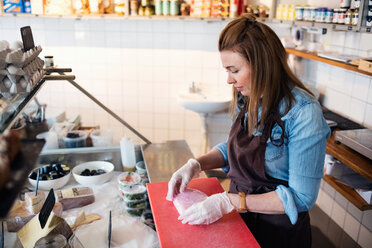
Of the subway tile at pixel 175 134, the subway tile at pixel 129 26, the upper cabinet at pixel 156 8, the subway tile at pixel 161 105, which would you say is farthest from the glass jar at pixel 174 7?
the subway tile at pixel 175 134

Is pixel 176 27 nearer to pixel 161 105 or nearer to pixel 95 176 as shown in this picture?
pixel 161 105

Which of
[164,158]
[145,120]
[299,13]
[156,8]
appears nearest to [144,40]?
[156,8]

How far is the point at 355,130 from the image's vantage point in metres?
2.77

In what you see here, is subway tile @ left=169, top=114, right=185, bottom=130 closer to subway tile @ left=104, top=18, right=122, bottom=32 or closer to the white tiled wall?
the white tiled wall

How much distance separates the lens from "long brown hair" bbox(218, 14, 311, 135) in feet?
4.86

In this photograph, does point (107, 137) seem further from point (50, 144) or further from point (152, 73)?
point (152, 73)

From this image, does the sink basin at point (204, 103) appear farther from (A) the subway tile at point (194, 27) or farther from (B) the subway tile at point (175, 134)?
(A) the subway tile at point (194, 27)

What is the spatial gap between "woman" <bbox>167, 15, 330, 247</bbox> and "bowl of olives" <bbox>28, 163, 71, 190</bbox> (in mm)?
795

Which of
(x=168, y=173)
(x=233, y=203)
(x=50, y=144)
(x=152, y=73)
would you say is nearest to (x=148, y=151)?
(x=168, y=173)

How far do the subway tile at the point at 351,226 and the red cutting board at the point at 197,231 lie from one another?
1.97 m

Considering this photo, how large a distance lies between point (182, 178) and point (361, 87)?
6.62 feet

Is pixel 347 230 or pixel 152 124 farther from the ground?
pixel 152 124

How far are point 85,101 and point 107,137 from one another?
223 cm

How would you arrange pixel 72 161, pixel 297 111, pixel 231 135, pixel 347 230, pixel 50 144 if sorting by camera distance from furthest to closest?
pixel 347 230 < pixel 50 144 < pixel 72 161 < pixel 231 135 < pixel 297 111
